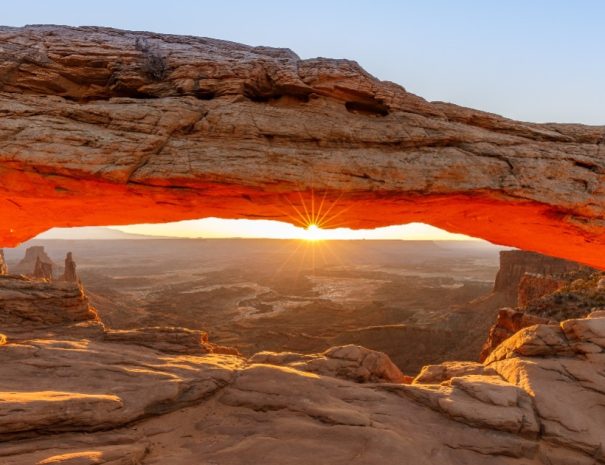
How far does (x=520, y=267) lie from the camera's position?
144 ft

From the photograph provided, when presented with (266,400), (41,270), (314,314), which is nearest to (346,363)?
(266,400)

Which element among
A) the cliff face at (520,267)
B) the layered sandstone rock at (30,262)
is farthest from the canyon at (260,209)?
the layered sandstone rock at (30,262)

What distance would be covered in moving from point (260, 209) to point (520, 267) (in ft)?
143

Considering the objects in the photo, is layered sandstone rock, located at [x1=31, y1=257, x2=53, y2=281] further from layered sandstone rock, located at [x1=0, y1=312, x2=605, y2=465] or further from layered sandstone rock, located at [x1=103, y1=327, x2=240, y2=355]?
layered sandstone rock, located at [x1=0, y1=312, x2=605, y2=465]

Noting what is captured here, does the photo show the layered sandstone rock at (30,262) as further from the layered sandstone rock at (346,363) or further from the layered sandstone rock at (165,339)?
the layered sandstone rock at (346,363)

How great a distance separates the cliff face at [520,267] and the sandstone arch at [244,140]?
35.5 m

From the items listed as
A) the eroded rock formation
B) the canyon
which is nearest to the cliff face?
the canyon

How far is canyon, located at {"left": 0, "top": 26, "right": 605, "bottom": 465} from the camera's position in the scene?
6938 millimetres

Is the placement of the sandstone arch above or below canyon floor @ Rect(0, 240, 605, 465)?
above

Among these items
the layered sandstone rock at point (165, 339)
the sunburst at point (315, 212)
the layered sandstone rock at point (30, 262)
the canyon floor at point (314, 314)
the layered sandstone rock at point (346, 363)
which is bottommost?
the canyon floor at point (314, 314)

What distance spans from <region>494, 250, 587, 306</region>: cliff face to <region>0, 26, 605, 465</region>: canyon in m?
33.3

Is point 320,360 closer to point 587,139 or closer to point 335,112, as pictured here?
point 335,112

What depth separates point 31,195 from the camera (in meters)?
10.7

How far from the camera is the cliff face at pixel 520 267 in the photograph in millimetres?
42469
